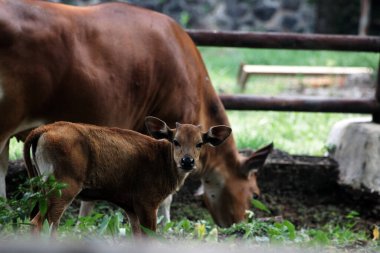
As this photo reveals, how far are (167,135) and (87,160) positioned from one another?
22.0 inches

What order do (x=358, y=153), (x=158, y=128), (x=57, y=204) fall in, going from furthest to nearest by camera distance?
(x=358, y=153) < (x=158, y=128) < (x=57, y=204)

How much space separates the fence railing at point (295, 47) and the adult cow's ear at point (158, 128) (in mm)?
2970

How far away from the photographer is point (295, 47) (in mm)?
8086

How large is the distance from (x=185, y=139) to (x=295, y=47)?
363 centimetres

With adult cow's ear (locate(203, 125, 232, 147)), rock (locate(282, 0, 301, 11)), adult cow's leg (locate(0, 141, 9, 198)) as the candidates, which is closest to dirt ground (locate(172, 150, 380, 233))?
adult cow's leg (locate(0, 141, 9, 198))

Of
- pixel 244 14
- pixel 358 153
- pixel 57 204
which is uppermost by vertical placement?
pixel 57 204

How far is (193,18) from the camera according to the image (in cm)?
1934

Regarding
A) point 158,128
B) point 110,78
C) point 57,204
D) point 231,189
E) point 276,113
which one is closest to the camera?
point 57,204

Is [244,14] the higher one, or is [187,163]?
[187,163]

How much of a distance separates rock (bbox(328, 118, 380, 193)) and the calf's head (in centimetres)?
307

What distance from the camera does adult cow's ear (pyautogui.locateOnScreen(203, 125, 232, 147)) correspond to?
498cm

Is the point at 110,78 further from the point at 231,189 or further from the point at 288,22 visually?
the point at 288,22

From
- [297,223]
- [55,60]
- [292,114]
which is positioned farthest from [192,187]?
[292,114]

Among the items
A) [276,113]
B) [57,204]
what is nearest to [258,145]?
[276,113]
